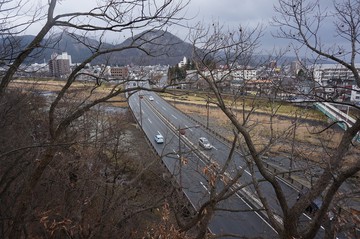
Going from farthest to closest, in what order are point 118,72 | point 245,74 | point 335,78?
point 245,74
point 118,72
point 335,78

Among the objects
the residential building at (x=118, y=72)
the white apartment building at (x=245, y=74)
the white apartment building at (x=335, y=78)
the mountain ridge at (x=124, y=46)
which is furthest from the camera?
the white apartment building at (x=245, y=74)

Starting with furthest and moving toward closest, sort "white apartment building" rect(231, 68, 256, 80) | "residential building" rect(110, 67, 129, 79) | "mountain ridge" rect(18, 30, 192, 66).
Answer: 1. "white apartment building" rect(231, 68, 256, 80)
2. "residential building" rect(110, 67, 129, 79)
3. "mountain ridge" rect(18, 30, 192, 66)

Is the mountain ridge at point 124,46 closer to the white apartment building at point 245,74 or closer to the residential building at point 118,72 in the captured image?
the residential building at point 118,72

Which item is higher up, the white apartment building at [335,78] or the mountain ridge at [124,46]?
the mountain ridge at [124,46]

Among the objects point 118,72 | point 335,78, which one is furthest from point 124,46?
point 335,78

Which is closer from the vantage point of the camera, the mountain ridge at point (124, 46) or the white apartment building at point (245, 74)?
the mountain ridge at point (124, 46)

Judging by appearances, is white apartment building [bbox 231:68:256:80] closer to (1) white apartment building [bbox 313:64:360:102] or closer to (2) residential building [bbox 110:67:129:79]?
(1) white apartment building [bbox 313:64:360:102]

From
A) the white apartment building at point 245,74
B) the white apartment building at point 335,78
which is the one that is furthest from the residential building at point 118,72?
the white apartment building at point 335,78

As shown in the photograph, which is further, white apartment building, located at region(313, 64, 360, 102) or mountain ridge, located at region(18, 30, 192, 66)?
white apartment building, located at region(313, 64, 360, 102)

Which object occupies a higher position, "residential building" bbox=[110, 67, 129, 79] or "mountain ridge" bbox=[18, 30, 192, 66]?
"mountain ridge" bbox=[18, 30, 192, 66]

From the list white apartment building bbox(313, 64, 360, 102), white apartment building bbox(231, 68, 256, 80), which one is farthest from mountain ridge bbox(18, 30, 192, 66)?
white apartment building bbox(313, 64, 360, 102)

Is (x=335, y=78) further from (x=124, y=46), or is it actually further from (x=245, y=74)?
(x=124, y=46)

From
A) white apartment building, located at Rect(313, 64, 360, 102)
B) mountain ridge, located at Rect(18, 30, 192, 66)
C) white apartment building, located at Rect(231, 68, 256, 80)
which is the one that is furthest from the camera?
white apartment building, located at Rect(231, 68, 256, 80)

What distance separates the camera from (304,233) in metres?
5.00
